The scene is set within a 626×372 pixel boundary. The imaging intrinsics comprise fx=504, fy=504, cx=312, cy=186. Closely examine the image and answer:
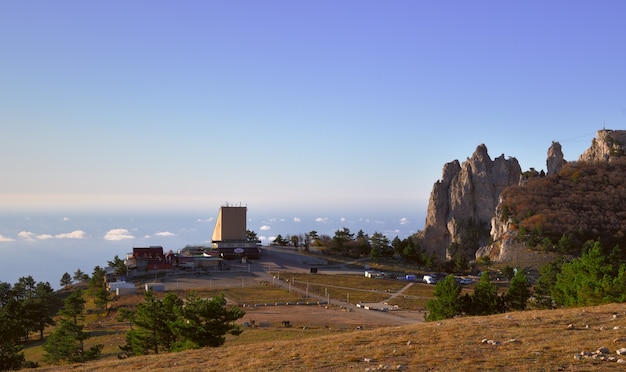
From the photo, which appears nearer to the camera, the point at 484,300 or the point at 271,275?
the point at 484,300

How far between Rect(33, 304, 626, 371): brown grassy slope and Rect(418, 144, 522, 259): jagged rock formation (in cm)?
10791

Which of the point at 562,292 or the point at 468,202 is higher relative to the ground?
the point at 468,202

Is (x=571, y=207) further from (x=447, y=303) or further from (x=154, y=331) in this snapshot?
(x=154, y=331)

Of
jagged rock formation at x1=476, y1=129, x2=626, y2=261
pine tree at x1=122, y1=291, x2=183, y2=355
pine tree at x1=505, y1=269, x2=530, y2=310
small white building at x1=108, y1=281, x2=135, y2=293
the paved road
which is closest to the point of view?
pine tree at x1=122, y1=291, x2=183, y2=355

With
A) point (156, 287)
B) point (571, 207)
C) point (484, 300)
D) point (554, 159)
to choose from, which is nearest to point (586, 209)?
point (571, 207)

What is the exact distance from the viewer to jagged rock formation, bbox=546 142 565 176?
144 m

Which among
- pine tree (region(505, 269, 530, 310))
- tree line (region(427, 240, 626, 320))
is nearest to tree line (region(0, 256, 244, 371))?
tree line (region(427, 240, 626, 320))

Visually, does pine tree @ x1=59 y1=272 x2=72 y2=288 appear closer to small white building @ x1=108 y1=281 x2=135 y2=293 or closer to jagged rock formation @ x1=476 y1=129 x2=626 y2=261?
small white building @ x1=108 y1=281 x2=135 y2=293

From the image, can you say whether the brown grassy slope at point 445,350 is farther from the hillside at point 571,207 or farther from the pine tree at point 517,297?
the hillside at point 571,207

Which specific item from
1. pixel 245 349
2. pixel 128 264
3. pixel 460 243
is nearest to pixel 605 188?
pixel 460 243

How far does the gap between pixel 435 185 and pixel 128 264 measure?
87.3m

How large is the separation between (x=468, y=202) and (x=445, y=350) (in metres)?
124

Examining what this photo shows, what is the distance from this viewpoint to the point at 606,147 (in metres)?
140

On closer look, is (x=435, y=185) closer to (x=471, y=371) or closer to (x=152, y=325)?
(x=152, y=325)
